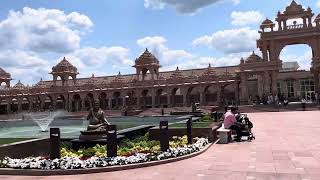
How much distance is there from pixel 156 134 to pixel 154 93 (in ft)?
158

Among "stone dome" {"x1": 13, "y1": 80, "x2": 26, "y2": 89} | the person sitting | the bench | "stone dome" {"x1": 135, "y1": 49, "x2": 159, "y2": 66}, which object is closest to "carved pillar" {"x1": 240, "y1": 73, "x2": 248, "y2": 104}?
"stone dome" {"x1": 135, "y1": 49, "x2": 159, "y2": 66}

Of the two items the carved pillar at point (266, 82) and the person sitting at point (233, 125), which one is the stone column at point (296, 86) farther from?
the person sitting at point (233, 125)

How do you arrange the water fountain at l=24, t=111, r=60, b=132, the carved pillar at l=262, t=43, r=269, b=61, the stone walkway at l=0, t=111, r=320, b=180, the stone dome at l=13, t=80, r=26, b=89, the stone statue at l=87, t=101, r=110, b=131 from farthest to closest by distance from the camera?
the stone dome at l=13, t=80, r=26, b=89 < the carved pillar at l=262, t=43, r=269, b=61 < the water fountain at l=24, t=111, r=60, b=132 < the stone statue at l=87, t=101, r=110, b=131 < the stone walkway at l=0, t=111, r=320, b=180

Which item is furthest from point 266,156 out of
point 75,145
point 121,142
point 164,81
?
point 164,81

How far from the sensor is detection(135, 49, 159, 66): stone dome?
68375mm

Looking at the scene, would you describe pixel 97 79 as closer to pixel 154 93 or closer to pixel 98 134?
pixel 154 93

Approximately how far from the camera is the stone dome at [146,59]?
68375 mm

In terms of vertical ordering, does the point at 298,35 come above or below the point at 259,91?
above

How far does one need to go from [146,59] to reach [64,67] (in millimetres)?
15942

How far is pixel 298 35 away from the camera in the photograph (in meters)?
55.9

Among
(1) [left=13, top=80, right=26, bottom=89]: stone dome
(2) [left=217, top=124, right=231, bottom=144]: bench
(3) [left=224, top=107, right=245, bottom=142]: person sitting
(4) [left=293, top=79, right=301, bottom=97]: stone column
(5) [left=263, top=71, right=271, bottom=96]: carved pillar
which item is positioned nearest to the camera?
(2) [left=217, top=124, right=231, bottom=144]: bench

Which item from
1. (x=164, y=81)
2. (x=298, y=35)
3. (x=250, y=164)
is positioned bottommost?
(x=250, y=164)

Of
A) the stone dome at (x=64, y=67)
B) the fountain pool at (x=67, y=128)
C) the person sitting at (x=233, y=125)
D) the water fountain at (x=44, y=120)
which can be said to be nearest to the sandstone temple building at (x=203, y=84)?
the stone dome at (x=64, y=67)

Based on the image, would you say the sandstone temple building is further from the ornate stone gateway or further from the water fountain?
the water fountain
